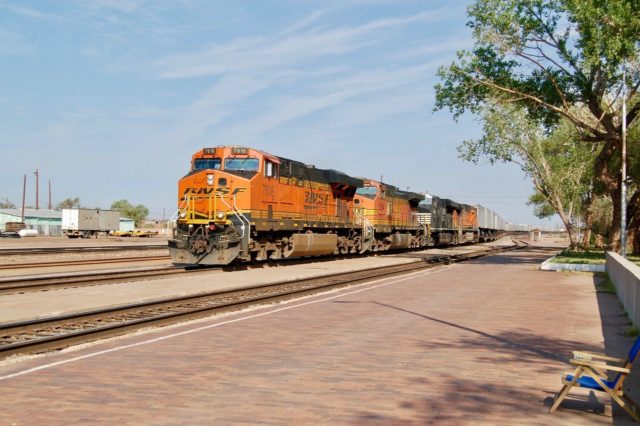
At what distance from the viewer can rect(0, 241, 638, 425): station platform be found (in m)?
5.81

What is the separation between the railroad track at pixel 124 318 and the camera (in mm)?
9141

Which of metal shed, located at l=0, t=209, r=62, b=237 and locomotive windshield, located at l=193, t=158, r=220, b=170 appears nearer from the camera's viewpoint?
locomotive windshield, located at l=193, t=158, r=220, b=170

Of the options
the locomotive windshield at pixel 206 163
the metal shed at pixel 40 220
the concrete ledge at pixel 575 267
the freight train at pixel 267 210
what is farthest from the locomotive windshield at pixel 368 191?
the metal shed at pixel 40 220

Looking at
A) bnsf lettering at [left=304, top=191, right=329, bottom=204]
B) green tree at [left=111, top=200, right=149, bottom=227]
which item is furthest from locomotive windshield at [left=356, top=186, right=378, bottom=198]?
green tree at [left=111, top=200, right=149, bottom=227]

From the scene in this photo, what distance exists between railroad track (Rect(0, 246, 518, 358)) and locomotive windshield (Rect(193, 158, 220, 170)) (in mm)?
6905

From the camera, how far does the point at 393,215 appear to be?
37344mm

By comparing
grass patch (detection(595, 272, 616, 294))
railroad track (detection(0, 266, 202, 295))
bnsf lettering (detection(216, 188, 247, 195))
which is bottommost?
grass patch (detection(595, 272, 616, 294))

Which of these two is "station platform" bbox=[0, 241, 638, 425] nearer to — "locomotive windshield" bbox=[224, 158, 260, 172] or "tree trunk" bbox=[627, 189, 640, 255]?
"locomotive windshield" bbox=[224, 158, 260, 172]

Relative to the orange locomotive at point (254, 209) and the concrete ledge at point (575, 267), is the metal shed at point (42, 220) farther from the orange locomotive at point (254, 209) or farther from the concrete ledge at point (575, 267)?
the concrete ledge at point (575, 267)

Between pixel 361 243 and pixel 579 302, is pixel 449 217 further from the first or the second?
pixel 579 302

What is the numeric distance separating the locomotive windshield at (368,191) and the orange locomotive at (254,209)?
126 inches

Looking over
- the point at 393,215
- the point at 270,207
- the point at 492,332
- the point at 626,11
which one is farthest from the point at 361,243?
the point at 492,332

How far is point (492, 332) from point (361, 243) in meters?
22.9

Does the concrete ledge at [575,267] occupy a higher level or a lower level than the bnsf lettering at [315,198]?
lower
